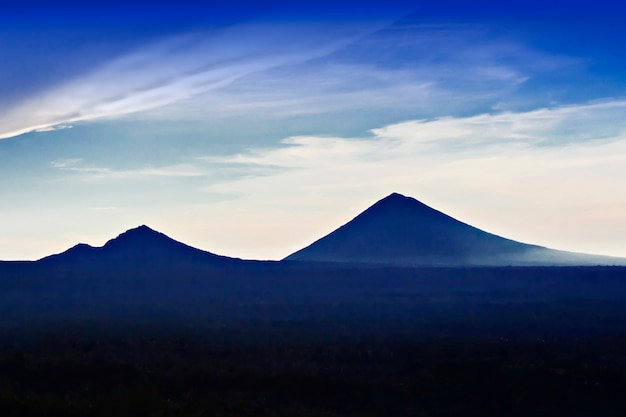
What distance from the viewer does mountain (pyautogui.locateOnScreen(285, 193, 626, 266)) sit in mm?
136875

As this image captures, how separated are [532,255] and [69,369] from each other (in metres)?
133

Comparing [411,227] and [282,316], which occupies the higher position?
[411,227]

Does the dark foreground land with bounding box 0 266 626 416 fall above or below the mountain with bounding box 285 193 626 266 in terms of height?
below

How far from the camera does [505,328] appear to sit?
46094mm

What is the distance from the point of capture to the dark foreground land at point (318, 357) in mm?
25797

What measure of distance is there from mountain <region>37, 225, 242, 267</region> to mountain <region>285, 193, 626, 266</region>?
24600mm

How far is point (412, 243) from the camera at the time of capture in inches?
5586

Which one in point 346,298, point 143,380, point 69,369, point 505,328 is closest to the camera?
point 143,380

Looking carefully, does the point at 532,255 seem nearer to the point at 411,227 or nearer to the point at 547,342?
the point at 411,227

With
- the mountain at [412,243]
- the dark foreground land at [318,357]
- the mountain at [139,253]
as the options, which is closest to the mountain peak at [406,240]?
the mountain at [412,243]

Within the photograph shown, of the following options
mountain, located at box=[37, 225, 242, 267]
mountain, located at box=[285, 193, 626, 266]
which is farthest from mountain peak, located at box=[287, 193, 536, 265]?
mountain, located at box=[37, 225, 242, 267]

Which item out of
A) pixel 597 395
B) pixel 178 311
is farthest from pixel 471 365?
pixel 178 311

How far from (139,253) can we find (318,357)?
84.8 metres

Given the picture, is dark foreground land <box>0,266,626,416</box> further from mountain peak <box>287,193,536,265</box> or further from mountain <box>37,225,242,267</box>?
mountain peak <box>287,193,536,265</box>
